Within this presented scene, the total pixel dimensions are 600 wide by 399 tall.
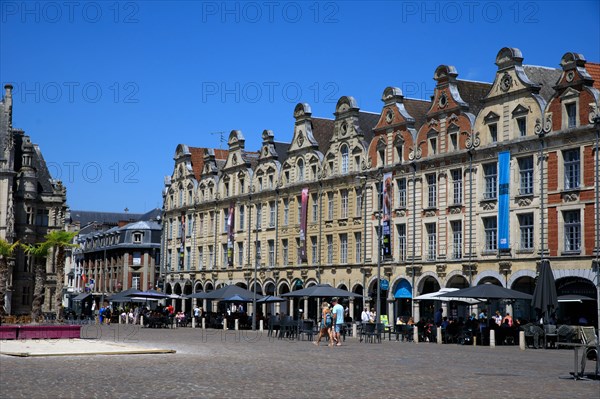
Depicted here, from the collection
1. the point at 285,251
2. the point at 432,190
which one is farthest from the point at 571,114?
the point at 285,251

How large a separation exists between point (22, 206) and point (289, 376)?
2800 inches

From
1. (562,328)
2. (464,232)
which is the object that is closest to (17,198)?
(464,232)

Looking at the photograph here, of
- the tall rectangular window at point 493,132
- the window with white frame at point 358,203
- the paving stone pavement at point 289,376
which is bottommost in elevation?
the paving stone pavement at point 289,376

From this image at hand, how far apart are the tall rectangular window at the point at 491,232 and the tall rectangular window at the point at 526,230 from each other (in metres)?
1.78

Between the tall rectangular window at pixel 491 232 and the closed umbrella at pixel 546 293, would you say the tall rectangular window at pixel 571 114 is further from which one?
the closed umbrella at pixel 546 293

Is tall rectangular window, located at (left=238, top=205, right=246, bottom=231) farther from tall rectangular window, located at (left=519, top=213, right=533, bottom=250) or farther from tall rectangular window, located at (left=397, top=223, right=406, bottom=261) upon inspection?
tall rectangular window, located at (left=519, top=213, right=533, bottom=250)

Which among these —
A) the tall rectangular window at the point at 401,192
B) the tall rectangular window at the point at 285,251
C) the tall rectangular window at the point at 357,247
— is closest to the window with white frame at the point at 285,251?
A: the tall rectangular window at the point at 285,251

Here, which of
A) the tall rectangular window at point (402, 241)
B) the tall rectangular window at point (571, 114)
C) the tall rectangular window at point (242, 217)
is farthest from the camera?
the tall rectangular window at point (242, 217)

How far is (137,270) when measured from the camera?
10300 centimetres

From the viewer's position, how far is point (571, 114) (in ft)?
148

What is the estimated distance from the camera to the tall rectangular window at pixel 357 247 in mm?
59625

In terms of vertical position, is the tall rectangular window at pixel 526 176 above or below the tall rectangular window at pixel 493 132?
below

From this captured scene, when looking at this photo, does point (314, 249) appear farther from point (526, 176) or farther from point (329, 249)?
point (526, 176)

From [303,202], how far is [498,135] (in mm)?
18882
